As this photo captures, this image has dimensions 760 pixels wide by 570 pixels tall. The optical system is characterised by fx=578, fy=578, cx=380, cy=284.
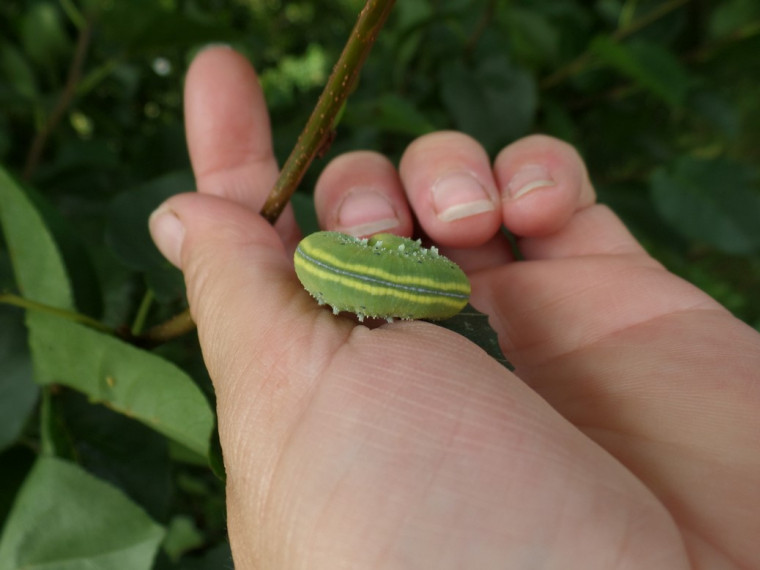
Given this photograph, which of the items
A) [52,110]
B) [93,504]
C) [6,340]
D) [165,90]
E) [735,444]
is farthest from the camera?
[165,90]

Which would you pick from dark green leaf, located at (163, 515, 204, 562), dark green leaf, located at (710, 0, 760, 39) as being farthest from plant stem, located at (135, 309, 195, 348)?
dark green leaf, located at (710, 0, 760, 39)

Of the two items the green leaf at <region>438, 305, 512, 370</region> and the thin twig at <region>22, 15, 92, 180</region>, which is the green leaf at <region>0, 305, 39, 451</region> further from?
the green leaf at <region>438, 305, 512, 370</region>

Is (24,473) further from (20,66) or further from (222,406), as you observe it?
(20,66)

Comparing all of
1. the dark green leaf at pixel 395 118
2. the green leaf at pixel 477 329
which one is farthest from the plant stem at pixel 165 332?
the dark green leaf at pixel 395 118

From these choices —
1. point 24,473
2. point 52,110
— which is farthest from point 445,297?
point 52,110

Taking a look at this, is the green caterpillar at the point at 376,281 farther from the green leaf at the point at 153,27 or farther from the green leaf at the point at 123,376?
the green leaf at the point at 153,27

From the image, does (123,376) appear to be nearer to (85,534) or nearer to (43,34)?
(85,534)
